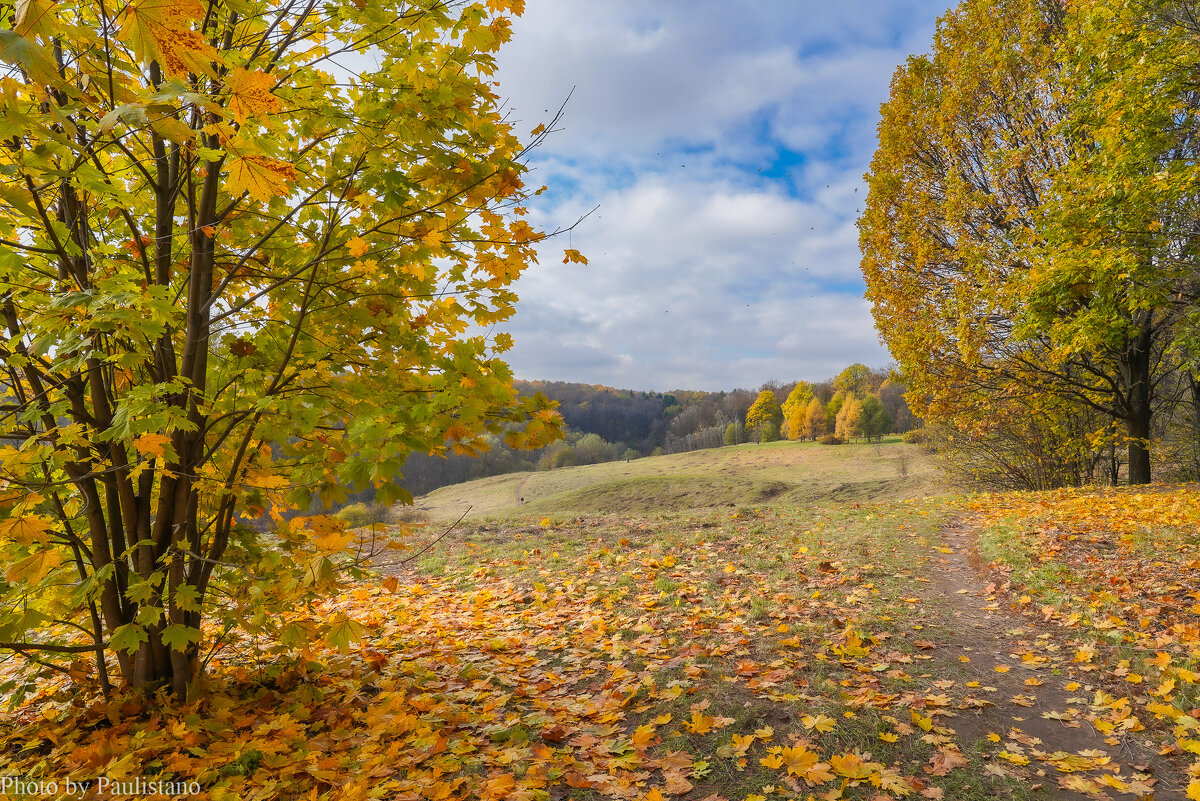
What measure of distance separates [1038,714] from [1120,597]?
8.21 feet

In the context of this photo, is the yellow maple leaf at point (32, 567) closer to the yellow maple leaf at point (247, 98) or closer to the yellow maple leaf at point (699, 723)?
the yellow maple leaf at point (247, 98)

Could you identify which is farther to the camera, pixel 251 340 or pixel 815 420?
pixel 815 420

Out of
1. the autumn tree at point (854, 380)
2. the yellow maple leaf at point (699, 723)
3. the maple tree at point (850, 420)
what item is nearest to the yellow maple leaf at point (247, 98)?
the yellow maple leaf at point (699, 723)

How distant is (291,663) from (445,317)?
2619mm

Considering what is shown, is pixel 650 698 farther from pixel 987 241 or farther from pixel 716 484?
pixel 716 484

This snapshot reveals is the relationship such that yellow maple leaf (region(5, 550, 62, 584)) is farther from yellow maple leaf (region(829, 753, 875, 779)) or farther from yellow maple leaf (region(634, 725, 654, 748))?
yellow maple leaf (region(829, 753, 875, 779))

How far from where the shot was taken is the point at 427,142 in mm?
3031

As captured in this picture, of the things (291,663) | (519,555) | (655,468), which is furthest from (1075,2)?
(655,468)

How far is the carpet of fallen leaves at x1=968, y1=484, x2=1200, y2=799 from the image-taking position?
11.3ft

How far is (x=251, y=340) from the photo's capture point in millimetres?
3490

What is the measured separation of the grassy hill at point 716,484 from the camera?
25.6 meters

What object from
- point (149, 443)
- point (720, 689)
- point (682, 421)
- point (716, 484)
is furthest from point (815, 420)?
point (149, 443)

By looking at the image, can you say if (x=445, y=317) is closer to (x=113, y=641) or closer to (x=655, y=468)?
(x=113, y=641)

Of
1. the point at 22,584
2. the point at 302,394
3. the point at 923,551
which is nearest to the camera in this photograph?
the point at 22,584
